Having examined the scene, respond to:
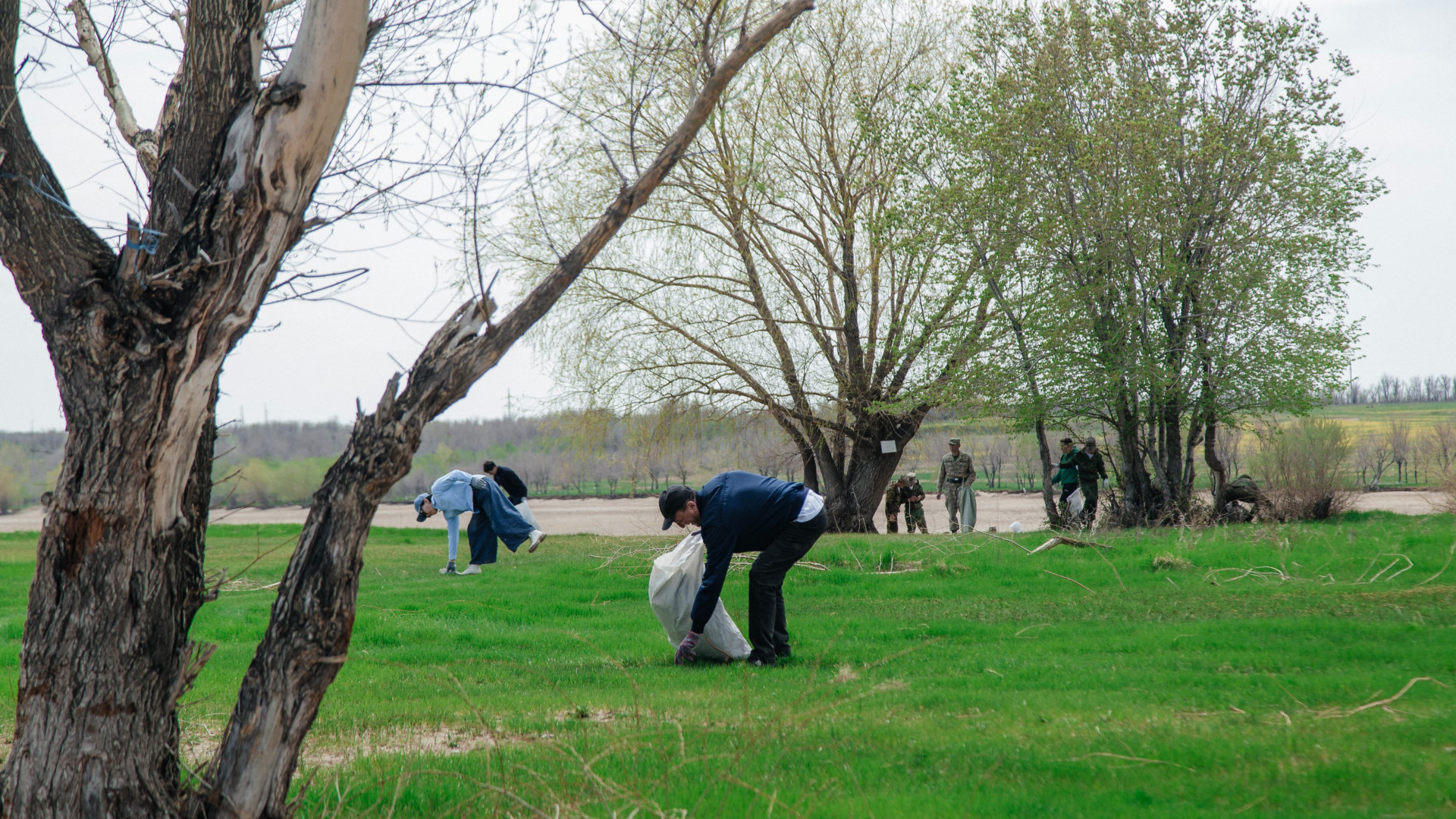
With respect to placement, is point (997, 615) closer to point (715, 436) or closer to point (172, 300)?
point (172, 300)

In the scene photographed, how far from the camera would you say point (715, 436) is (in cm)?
2291

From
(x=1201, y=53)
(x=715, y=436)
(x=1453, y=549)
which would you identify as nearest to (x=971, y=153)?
(x=1201, y=53)

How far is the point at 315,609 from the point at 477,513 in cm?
1243

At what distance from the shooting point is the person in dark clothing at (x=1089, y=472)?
62.6ft

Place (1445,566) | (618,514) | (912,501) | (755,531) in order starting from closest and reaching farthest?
(755,531)
(1445,566)
(912,501)
(618,514)

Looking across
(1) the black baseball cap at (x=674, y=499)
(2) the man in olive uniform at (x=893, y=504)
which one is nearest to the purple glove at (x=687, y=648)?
(1) the black baseball cap at (x=674, y=499)

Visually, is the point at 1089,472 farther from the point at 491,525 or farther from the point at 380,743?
the point at 380,743

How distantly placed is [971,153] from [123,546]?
19283 millimetres

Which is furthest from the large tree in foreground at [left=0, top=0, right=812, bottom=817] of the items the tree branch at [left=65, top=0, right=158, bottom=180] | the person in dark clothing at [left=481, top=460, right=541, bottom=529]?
the person in dark clothing at [left=481, top=460, right=541, bottom=529]

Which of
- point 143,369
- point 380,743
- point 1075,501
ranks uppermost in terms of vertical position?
point 143,369

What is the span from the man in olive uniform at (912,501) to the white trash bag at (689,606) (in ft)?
47.7

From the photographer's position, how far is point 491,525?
1537cm

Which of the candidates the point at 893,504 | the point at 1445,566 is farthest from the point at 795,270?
the point at 1445,566

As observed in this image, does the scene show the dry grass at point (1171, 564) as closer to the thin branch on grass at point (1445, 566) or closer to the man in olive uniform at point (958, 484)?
the thin branch on grass at point (1445, 566)
